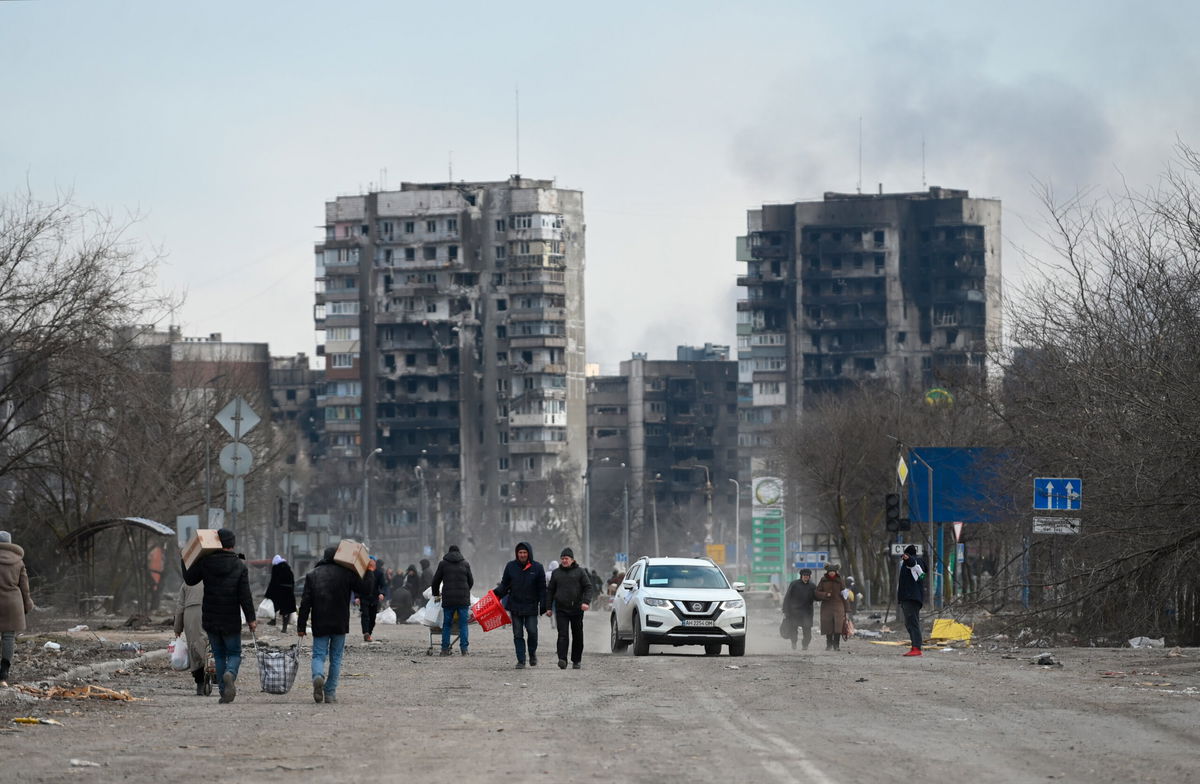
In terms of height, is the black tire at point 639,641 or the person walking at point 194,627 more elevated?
the person walking at point 194,627

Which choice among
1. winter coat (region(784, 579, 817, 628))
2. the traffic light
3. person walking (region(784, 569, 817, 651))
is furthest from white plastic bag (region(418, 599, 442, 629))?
the traffic light

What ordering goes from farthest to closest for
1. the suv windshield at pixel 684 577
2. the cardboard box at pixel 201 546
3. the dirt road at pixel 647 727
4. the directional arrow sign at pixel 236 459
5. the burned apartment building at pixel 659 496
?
1. the burned apartment building at pixel 659 496
2. the suv windshield at pixel 684 577
3. the directional arrow sign at pixel 236 459
4. the cardboard box at pixel 201 546
5. the dirt road at pixel 647 727

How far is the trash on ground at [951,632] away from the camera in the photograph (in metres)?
37.2

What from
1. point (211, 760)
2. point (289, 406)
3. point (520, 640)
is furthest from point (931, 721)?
point (289, 406)

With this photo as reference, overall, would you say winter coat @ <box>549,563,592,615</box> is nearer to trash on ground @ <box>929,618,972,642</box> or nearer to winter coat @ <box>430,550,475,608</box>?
winter coat @ <box>430,550,475,608</box>

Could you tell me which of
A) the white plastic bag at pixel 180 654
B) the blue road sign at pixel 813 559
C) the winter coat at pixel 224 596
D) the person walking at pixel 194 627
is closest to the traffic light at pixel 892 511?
the white plastic bag at pixel 180 654

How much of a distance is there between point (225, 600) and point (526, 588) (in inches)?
319

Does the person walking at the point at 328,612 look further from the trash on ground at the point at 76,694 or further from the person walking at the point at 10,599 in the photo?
the person walking at the point at 10,599

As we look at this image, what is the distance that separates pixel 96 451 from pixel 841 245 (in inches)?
5007

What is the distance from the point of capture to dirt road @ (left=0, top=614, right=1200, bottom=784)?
12602mm

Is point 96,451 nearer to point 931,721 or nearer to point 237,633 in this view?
point 237,633

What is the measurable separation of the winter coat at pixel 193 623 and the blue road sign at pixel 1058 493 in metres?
17.0

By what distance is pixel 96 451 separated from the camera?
149ft

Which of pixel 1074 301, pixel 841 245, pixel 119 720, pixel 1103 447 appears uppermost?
pixel 841 245
